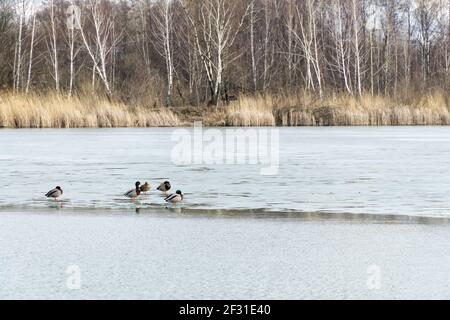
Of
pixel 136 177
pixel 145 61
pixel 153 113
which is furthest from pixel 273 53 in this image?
pixel 136 177

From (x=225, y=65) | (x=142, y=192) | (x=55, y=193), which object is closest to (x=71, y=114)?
(x=225, y=65)

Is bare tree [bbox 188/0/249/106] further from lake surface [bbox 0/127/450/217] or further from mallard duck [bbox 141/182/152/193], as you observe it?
mallard duck [bbox 141/182/152/193]

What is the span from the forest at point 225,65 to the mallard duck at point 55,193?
60.4 feet

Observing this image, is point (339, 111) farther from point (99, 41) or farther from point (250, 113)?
point (99, 41)

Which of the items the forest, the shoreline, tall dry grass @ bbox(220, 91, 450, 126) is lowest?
the shoreline

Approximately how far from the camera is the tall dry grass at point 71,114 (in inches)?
1113

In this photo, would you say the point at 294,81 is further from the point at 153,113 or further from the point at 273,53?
the point at 153,113

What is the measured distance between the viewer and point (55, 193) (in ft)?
33.5

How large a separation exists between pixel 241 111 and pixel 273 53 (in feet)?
57.8

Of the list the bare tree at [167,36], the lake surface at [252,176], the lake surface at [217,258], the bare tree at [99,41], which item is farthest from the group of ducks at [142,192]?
the bare tree at [167,36]

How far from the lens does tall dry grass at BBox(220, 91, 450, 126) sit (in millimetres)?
28922

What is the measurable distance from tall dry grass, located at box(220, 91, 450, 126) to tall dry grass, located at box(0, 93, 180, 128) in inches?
113

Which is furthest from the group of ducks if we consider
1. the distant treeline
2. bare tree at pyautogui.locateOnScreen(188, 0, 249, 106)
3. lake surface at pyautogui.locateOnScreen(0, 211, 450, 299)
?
the distant treeline

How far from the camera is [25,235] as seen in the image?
789cm
